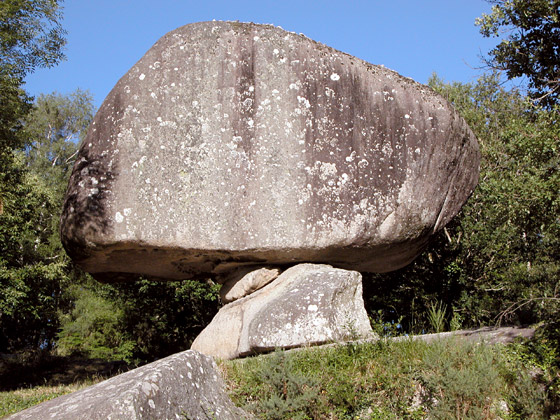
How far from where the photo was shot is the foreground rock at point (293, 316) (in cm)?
661

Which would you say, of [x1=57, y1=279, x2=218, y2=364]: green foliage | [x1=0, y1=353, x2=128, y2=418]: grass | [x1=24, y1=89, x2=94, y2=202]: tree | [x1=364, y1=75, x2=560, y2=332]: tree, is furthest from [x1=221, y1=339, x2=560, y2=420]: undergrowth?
[x1=24, y1=89, x2=94, y2=202]: tree

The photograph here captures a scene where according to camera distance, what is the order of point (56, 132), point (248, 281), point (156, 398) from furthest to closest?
point (56, 132), point (248, 281), point (156, 398)

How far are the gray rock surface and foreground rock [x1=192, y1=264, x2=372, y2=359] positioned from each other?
12cm

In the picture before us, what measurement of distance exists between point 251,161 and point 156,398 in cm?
365

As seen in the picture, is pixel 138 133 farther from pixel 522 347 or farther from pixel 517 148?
pixel 517 148

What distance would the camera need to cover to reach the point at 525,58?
11680 millimetres

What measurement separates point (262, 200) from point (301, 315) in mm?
1544

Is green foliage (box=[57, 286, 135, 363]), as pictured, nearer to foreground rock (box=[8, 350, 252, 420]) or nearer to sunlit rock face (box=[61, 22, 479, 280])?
sunlit rock face (box=[61, 22, 479, 280])

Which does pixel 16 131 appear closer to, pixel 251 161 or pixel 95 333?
pixel 251 161

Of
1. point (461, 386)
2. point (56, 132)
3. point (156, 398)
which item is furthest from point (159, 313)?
point (56, 132)

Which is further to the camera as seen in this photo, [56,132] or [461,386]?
[56,132]

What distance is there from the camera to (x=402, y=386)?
5.38m

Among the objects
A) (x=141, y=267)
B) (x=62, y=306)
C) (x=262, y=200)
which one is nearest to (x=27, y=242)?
(x=62, y=306)

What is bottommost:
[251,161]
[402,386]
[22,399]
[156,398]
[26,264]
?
[22,399]
